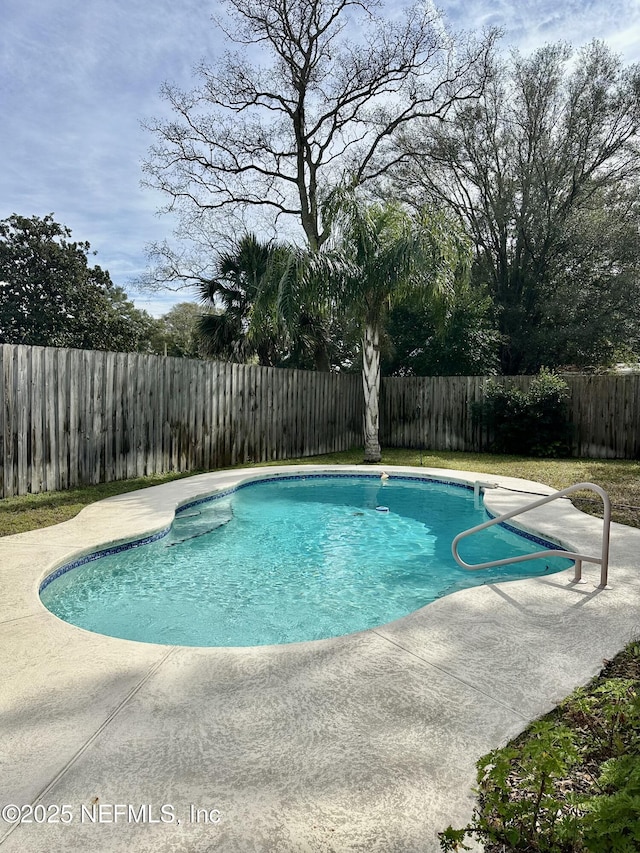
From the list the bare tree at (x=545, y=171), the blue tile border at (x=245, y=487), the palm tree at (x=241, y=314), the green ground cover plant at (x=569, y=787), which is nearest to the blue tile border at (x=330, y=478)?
the blue tile border at (x=245, y=487)

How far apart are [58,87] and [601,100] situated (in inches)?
527

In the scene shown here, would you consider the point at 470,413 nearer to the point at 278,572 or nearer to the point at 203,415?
the point at 203,415

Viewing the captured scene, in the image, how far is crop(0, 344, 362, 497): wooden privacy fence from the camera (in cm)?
597

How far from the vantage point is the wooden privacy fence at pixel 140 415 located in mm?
5969

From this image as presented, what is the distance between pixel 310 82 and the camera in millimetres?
13562

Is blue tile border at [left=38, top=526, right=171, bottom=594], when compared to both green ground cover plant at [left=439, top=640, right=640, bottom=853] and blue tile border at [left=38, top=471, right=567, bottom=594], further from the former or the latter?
green ground cover plant at [left=439, top=640, right=640, bottom=853]

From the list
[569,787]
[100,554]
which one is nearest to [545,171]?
[100,554]

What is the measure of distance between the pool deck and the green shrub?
768cm

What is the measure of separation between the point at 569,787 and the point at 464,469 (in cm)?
732

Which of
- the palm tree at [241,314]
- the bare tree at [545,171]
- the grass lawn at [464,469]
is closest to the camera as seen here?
the grass lawn at [464,469]

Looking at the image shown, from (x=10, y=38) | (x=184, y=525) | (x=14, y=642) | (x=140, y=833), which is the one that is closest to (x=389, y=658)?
(x=140, y=833)

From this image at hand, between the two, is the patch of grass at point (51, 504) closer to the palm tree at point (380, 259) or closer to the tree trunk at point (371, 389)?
the tree trunk at point (371, 389)

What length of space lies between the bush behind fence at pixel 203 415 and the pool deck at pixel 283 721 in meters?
3.60

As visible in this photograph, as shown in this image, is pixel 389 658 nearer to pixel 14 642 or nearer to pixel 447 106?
pixel 14 642
